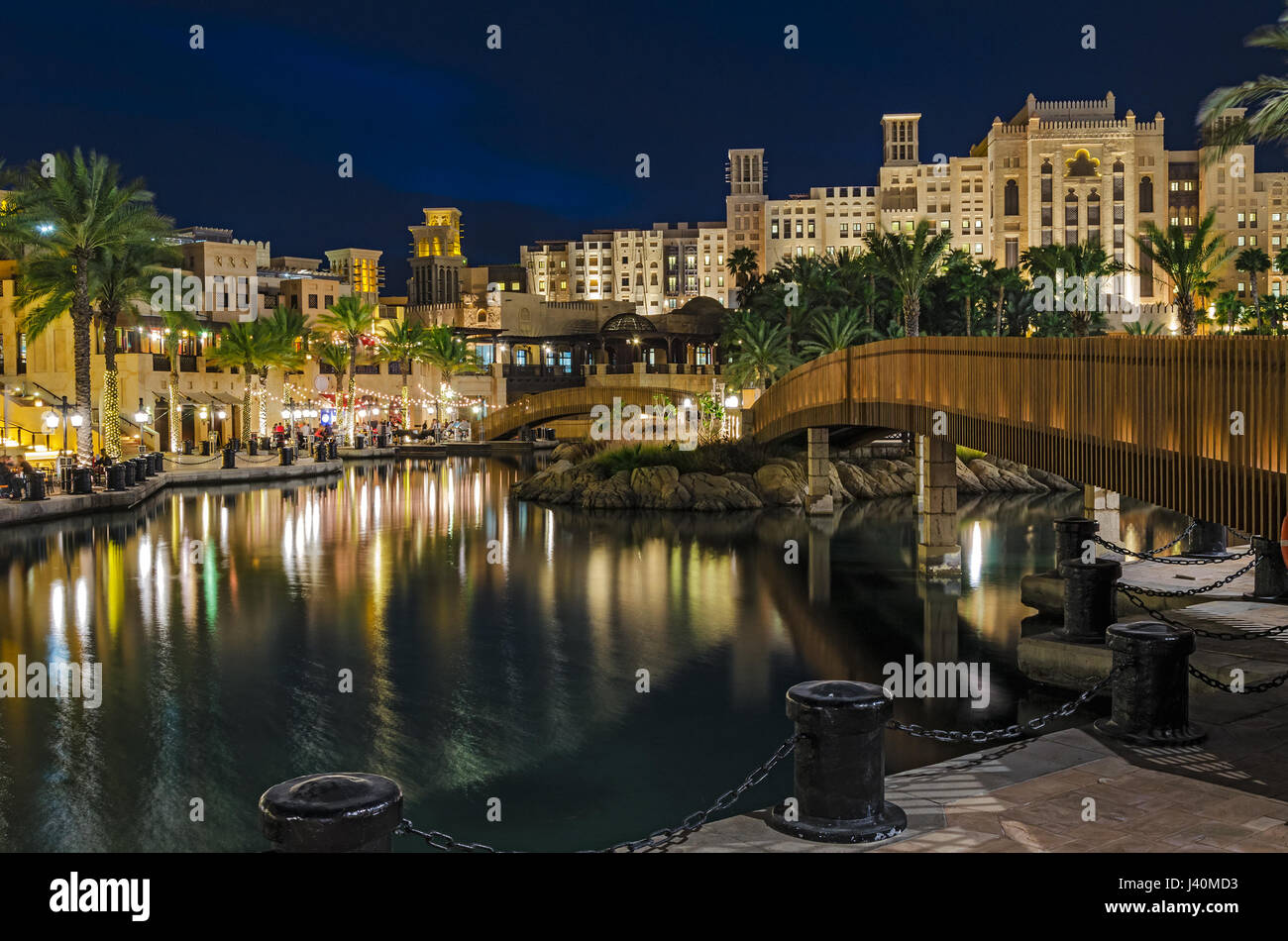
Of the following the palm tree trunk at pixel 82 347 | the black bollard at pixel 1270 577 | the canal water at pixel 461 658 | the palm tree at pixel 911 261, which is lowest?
the canal water at pixel 461 658

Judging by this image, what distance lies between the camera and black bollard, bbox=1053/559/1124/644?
1583 centimetres

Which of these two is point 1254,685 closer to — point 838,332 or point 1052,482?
point 1052,482

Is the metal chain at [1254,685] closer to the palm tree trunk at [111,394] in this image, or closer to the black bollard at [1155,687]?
the black bollard at [1155,687]

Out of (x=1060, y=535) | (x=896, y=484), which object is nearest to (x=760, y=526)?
(x=896, y=484)

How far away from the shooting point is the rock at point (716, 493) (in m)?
43.3

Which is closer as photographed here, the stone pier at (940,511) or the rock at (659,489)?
the stone pier at (940,511)

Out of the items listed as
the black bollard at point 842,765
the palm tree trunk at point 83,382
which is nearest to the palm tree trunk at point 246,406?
the palm tree trunk at point 83,382

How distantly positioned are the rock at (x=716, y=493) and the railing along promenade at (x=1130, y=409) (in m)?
15.3

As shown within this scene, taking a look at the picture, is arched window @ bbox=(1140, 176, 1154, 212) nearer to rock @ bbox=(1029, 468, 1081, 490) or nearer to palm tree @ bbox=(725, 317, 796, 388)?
palm tree @ bbox=(725, 317, 796, 388)

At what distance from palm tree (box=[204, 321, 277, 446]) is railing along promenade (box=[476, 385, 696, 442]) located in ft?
59.0

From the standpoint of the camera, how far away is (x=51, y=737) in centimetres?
1424
